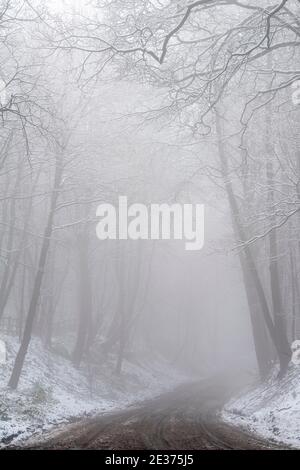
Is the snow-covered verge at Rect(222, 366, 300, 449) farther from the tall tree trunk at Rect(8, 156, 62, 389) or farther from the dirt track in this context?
the tall tree trunk at Rect(8, 156, 62, 389)

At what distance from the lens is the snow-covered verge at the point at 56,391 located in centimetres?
1349

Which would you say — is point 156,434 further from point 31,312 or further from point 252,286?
point 252,286

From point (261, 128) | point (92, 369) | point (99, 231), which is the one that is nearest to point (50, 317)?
point (92, 369)

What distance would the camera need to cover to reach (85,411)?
17797mm

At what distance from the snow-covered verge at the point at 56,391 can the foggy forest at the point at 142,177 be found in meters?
0.12

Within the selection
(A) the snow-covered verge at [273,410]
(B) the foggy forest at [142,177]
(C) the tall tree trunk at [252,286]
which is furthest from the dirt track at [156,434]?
(C) the tall tree trunk at [252,286]

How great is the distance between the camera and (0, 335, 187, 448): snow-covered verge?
44.3 feet

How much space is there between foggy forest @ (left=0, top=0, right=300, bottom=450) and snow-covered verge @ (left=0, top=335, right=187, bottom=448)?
0.41 ft

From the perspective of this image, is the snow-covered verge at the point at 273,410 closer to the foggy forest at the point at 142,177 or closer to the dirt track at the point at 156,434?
the foggy forest at the point at 142,177

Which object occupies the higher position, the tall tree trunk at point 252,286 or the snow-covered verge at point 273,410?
the tall tree trunk at point 252,286

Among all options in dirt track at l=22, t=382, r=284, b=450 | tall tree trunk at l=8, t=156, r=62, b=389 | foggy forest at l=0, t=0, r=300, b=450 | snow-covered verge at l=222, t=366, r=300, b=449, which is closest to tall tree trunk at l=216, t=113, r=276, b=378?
foggy forest at l=0, t=0, r=300, b=450

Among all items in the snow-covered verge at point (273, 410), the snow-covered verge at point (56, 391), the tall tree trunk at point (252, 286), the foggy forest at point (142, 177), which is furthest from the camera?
the tall tree trunk at point (252, 286)
